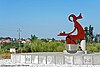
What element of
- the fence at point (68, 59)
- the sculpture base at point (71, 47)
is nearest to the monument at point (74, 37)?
the sculpture base at point (71, 47)

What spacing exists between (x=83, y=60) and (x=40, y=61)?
7.70 ft

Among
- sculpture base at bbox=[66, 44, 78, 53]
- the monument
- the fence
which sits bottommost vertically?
the fence

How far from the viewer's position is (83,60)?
1426 centimetres

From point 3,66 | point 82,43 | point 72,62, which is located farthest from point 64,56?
point 3,66

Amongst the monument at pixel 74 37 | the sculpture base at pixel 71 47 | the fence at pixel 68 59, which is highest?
the monument at pixel 74 37

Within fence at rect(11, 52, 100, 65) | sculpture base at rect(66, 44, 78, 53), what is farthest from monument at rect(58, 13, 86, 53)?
fence at rect(11, 52, 100, 65)

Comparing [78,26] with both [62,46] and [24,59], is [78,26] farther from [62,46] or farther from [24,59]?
[62,46]

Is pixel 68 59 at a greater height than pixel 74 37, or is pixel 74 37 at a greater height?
pixel 74 37

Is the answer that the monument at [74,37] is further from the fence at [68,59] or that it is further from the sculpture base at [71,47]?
the fence at [68,59]

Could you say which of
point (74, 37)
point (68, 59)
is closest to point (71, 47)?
point (74, 37)

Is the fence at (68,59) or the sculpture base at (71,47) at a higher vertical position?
the sculpture base at (71,47)

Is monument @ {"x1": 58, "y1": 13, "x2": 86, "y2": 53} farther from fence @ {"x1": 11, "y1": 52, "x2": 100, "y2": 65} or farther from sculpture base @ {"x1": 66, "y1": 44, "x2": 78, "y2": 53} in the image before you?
fence @ {"x1": 11, "y1": 52, "x2": 100, "y2": 65}

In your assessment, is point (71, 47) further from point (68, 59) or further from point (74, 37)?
point (68, 59)

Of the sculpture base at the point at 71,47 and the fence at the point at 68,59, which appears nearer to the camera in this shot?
the fence at the point at 68,59
